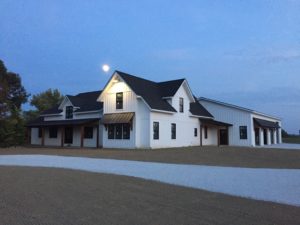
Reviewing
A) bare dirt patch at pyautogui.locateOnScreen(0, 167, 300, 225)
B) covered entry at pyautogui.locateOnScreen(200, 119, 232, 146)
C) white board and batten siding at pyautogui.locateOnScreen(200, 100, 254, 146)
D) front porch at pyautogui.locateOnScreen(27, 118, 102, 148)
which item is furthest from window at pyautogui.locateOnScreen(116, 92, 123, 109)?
bare dirt patch at pyautogui.locateOnScreen(0, 167, 300, 225)

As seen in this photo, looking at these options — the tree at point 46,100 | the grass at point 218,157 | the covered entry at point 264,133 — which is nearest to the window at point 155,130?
the grass at point 218,157

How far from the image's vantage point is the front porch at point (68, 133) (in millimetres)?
32125

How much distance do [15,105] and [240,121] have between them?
35681mm

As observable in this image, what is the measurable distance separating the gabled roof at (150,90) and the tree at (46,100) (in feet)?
98.2

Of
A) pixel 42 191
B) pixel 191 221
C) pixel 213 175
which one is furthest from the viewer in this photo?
pixel 213 175

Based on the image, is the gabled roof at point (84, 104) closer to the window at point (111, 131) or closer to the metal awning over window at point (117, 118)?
the metal awning over window at point (117, 118)

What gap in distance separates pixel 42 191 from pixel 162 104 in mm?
22804

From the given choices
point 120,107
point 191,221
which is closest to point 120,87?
point 120,107

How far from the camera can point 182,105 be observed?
32.9m

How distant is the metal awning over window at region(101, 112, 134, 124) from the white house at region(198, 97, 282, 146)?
1387 cm

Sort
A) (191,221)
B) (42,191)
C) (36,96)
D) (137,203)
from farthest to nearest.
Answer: (36,96)
(42,191)
(137,203)
(191,221)

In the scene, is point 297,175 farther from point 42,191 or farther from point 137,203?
point 42,191

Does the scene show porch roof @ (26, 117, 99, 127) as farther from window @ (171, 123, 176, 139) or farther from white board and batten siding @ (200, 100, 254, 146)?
white board and batten siding @ (200, 100, 254, 146)

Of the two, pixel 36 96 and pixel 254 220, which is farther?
pixel 36 96
